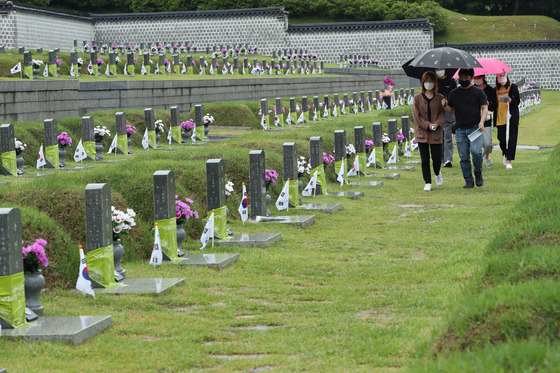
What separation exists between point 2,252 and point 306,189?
300 inches

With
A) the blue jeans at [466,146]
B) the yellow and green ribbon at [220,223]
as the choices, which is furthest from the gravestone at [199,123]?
the yellow and green ribbon at [220,223]

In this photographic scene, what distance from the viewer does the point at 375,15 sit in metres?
71.4

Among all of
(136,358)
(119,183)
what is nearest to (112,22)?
(119,183)

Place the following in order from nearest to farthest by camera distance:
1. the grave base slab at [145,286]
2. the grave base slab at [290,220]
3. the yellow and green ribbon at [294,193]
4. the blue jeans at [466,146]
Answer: the grave base slab at [145,286] → the grave base slab at [290,220] → the yellow and green ribbon at [294,193] → the blue jeans at [466,146]

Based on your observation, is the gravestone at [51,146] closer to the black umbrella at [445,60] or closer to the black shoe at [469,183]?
the black umbrella at [445,60]

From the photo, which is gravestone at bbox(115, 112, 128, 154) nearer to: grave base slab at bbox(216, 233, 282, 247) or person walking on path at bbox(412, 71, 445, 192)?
person walking on path at bbox(412, 71, 445, 192)

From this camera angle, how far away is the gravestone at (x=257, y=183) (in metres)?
10.6

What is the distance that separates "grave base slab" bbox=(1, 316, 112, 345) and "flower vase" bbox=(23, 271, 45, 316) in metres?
0.15

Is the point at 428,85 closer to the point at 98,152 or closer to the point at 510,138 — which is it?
the point at 510,138

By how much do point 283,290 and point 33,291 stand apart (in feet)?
6.79

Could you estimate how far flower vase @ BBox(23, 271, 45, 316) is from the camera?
6207 millimetres

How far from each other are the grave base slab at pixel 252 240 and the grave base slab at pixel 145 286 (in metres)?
1.80

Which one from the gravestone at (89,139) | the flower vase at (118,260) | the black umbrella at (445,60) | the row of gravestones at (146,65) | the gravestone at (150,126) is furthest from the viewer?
the row of gravestones at (146,65)

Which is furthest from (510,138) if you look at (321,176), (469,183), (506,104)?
(321,176)
